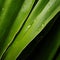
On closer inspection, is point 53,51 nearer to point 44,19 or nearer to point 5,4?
point 44,19

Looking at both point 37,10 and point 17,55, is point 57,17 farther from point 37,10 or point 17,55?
point 17,55

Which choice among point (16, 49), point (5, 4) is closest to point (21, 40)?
point (16, 49)

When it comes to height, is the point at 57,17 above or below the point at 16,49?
above

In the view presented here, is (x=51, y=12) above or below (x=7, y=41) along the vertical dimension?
above

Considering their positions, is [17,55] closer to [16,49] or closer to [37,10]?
[16,49]

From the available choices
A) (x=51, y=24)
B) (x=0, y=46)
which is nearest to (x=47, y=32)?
(x=51, y=24)

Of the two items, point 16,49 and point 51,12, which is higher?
point 51,12

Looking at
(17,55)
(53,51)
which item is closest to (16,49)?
(17,55)
